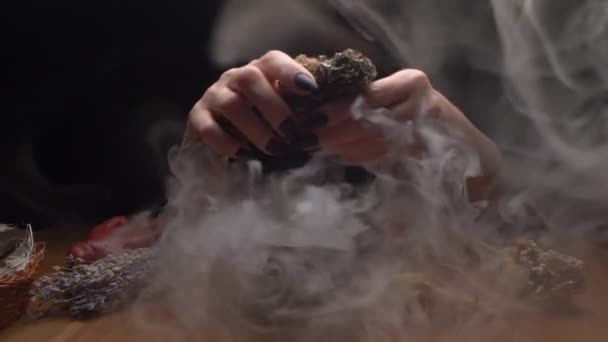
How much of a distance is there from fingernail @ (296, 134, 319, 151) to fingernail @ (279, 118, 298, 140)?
0.5 inches

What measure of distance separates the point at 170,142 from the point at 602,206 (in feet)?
3.09

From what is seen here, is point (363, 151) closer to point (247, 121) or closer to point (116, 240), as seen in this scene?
point (247, 121)

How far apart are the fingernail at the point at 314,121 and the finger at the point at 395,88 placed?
62 mm

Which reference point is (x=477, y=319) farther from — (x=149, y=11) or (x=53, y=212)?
(x=53, y=212)

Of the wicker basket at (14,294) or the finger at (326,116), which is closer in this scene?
the finger at (326,116)

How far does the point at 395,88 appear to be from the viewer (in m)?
0.77

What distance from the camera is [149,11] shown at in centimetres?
136

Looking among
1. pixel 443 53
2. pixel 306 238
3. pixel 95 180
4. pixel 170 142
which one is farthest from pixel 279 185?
pixel 95 180

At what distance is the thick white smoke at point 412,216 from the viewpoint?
69cm

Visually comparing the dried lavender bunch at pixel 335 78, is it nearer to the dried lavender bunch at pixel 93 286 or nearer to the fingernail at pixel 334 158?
the fingernail at pixel 334 158

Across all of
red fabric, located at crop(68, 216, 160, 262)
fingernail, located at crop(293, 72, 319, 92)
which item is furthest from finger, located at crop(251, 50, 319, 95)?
red fabric, located at crop(68, 216, 160, 262)

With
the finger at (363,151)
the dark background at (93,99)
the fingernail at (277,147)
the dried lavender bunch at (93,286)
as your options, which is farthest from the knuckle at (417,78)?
the dark background at (93,99)

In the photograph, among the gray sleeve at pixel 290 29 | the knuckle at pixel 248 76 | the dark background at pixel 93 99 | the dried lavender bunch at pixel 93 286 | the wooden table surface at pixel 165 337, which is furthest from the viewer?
the dark background at pixel 93 99

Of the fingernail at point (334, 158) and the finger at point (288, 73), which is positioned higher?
the finger at point (288, 73)
